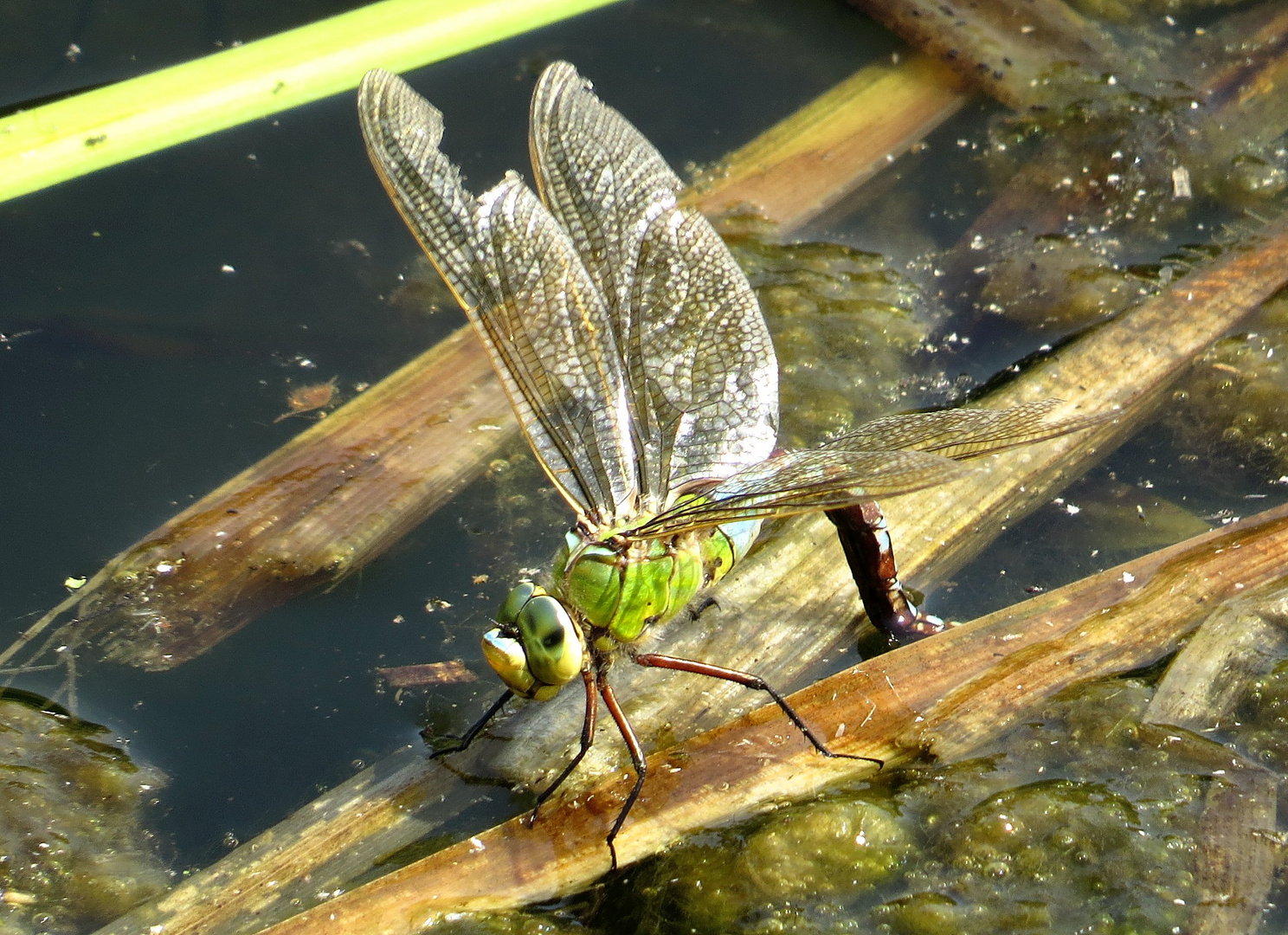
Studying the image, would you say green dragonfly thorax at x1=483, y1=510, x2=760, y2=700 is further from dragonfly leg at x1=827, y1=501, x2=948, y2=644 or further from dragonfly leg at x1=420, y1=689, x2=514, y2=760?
dragonfly leg at x1=827, y1=501, x2=948, y2=644

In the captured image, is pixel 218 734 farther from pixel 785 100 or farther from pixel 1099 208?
pixel 1099 208

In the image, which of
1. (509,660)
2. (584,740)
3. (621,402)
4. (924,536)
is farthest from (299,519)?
(924,536)

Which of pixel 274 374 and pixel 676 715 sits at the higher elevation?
pixel 274 374

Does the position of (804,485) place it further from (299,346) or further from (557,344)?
(299,346)

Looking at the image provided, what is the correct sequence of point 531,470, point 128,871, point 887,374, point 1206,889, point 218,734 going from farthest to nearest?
point 887,374, point 531,470, point 218,734, point 128,871, point 1206,889

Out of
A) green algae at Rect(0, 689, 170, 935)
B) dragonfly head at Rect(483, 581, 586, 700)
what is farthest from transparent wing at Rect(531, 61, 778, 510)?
green algae at Rect(0, 689, 170, 935)

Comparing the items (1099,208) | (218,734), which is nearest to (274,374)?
(218,734)
